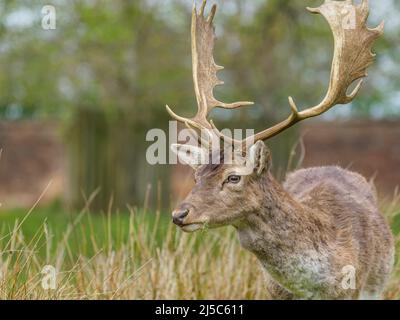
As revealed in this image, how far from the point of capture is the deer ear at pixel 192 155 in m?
4.62

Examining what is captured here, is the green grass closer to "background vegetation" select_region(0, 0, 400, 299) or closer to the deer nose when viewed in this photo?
the deer nose

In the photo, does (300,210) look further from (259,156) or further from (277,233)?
(259,156)

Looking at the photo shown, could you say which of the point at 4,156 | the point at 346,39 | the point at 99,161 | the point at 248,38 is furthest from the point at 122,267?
the point at 4,156

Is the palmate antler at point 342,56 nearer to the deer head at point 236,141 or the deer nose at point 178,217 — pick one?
the deer head at point 236,141

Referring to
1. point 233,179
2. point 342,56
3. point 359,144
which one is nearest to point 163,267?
point 233,179

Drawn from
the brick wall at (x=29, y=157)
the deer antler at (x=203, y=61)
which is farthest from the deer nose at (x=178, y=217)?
the brick wall at (x=29, y=157)

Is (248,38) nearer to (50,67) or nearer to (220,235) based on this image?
(50,67)

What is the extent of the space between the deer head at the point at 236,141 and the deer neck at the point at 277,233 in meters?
0.07

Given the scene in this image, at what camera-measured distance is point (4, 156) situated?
734 inches

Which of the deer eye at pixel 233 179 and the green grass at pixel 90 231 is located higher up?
the deer eye at pixel 233 179

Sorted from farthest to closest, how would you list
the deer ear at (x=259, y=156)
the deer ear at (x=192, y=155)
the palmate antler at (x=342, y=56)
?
1. the palmate antler at (x=342, y=56)
2. the deer ear at (x=192, y=155)
3. the deer ear at (x=259, y=156)

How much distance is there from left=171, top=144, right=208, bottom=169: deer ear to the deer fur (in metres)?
0.14

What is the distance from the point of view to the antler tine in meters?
4.90
